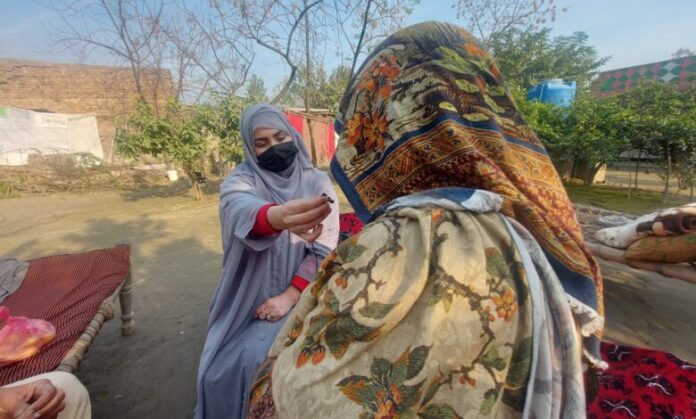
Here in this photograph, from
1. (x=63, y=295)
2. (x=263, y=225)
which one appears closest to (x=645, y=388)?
(x=263, y=225)

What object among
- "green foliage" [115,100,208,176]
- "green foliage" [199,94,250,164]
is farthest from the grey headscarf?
"green foliage" [115,100,208,176]

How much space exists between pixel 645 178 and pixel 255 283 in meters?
11.4

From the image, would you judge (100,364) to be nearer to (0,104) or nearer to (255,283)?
(255,283)

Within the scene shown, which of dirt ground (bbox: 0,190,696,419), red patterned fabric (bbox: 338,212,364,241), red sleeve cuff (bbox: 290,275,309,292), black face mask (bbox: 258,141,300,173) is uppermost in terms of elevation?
black face mask (bbox: 258,141,300,173)

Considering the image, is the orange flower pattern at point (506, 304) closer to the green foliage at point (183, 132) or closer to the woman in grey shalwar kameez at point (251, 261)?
the woman in grey shalwar kameez at point (251, 261)

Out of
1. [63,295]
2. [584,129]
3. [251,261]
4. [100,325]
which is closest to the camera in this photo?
[251,261]

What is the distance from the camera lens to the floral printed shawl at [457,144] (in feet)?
2.62

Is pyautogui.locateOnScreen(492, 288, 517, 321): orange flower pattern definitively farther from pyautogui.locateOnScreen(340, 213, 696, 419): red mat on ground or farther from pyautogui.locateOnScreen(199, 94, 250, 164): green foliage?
pyautogui.locateOnScreen(199, 94, 250, 164): green foliage

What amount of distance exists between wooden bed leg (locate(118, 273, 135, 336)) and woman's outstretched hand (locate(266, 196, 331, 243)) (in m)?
1.93

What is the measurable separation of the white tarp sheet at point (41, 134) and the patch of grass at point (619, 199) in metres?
13.3

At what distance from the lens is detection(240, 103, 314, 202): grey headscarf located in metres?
1.81

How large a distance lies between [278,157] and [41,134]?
1241cm

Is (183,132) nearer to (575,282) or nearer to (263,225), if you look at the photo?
(263,225)

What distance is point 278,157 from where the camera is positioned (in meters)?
1.80
